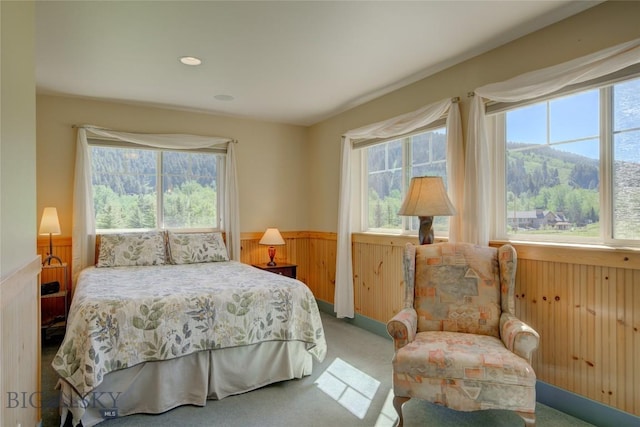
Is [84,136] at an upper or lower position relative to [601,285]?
upper

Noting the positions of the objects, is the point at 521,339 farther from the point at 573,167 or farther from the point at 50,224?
Answer: the point at 50,224

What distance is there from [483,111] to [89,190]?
3.77 metres

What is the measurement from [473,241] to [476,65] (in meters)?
1.34

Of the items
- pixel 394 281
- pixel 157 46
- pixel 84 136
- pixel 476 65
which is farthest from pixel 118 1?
pixel 394 281

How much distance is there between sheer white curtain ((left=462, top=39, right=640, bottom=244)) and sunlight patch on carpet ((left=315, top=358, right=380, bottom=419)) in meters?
1.28

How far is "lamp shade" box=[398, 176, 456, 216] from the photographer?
260cm

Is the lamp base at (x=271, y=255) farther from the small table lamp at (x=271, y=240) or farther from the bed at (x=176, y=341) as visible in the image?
the bed at (x=176, y=341)

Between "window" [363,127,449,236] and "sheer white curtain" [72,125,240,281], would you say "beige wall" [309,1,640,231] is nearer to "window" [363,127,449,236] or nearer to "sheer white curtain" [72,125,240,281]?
"window" [363,127,449,236]

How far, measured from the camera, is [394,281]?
367 cm

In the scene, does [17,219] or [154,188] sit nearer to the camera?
[17,219]

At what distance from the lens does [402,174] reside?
147 inches

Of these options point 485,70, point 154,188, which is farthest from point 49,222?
point 485,70

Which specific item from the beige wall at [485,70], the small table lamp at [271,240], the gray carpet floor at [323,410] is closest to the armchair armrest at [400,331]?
the gray carpet floor at [323,410]

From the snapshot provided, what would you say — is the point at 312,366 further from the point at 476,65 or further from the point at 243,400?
the point at 476,65
